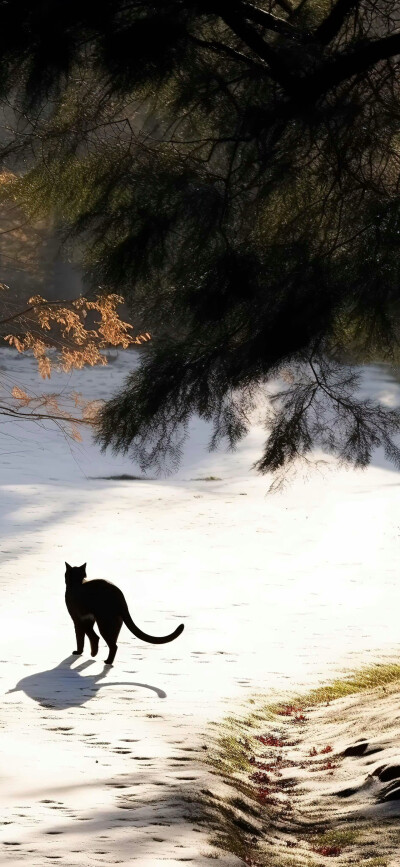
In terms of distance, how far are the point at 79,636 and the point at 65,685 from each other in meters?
0.81

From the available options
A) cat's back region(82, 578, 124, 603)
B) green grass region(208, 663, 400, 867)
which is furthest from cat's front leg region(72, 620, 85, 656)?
green grass region(208, 663, 400, 867)

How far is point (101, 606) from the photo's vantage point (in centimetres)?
820

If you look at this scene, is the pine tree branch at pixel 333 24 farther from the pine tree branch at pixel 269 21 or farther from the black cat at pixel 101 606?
the black cat at pixel 101 606

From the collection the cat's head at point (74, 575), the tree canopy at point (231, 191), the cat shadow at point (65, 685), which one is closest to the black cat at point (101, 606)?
the cat's head at point (74, 575)

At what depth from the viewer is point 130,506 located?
17.7m

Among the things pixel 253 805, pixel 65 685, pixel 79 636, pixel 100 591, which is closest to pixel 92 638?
pixel 79 636

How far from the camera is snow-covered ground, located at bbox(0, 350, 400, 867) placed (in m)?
4.87

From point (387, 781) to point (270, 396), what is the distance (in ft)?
7.11

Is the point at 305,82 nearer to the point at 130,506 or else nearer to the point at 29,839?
the point at 29,839

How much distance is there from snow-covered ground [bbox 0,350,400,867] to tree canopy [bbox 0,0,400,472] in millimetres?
1867

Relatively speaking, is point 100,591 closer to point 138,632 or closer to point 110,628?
point 110,628

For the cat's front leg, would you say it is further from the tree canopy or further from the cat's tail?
the tree canopy

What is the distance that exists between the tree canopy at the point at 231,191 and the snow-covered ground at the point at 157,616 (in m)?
1.87

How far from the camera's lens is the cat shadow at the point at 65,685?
24.1ft
